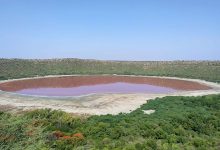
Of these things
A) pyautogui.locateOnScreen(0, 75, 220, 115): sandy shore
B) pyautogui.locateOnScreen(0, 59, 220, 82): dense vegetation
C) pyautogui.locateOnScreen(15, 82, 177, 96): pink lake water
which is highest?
pyautogui.locateOnScreen(0, 59, 220, 82): dense vegetation

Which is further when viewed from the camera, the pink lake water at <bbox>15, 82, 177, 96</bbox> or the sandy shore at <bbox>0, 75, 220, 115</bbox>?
the pink lake water at <bbox>15, 82, 177, 96</bbox>

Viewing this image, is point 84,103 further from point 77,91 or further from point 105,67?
point 105,67

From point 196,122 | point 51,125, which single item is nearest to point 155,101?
point 196,122

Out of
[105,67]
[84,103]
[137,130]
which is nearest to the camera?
[137,130]

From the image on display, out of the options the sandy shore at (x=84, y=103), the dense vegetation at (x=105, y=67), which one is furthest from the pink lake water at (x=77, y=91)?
the dense vegetation at (x=105, y=67)

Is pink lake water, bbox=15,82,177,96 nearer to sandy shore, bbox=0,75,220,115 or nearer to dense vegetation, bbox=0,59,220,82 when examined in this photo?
sandy shore, bbox=0,75,220,115

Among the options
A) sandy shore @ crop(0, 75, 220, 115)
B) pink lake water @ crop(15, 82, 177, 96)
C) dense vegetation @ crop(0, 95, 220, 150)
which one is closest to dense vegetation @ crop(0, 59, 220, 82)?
pink lake water @ crop(15, 82, 177, 96)

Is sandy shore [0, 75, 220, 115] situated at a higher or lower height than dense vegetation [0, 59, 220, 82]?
lower

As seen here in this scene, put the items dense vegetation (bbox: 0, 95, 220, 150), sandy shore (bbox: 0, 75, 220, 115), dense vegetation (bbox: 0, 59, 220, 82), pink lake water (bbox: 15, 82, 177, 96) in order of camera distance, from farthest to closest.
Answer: dense vegetation (bbox: 0, 59, 220, 82), pink lake water (bbox: 15, 82, 177, 96), sandy shore (bbox: 0, 75, 220, 115), dense vegetation (bbox: 0, 95, 220, 150)

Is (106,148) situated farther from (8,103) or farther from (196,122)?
(8,103)

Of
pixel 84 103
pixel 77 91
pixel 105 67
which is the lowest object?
pixel 77 91

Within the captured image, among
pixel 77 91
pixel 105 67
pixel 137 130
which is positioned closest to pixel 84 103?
pixel 137 130

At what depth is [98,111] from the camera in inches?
881

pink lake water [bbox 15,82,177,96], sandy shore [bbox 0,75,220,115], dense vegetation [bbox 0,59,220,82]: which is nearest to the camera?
sandy shore [bbox 0,75,220,115]
